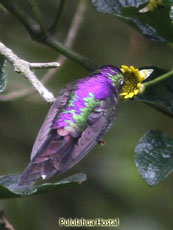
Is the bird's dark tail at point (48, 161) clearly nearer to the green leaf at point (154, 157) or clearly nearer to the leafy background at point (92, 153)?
the green leaf at point (154, 157)

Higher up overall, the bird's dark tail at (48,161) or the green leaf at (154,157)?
the bird's dark tail at (48,161)

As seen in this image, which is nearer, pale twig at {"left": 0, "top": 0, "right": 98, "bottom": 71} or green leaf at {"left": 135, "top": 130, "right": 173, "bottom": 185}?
green leaf at {"left": 135, "top": 130, "right": 173, "bottom": 185}

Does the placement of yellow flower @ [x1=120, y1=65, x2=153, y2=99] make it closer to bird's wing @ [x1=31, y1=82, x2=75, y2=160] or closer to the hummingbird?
the hummingbird

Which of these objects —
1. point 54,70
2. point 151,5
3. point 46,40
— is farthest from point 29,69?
point 54,70

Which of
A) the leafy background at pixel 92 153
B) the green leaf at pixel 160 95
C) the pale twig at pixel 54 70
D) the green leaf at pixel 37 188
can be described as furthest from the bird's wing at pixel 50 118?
the leafy background at pixel 92 153

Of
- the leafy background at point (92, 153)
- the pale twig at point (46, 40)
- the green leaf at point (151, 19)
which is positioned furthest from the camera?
the leafy background at point (92, 153)

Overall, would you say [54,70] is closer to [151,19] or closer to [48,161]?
[151,19]

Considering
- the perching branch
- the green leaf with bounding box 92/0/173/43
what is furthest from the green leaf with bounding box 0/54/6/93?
the green leaf with bounding box 92/0/173/43

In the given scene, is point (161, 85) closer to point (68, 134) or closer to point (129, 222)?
point (68, 134)

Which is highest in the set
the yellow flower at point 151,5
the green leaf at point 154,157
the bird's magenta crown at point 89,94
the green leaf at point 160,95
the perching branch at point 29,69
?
the yellow flower at point 151,5
